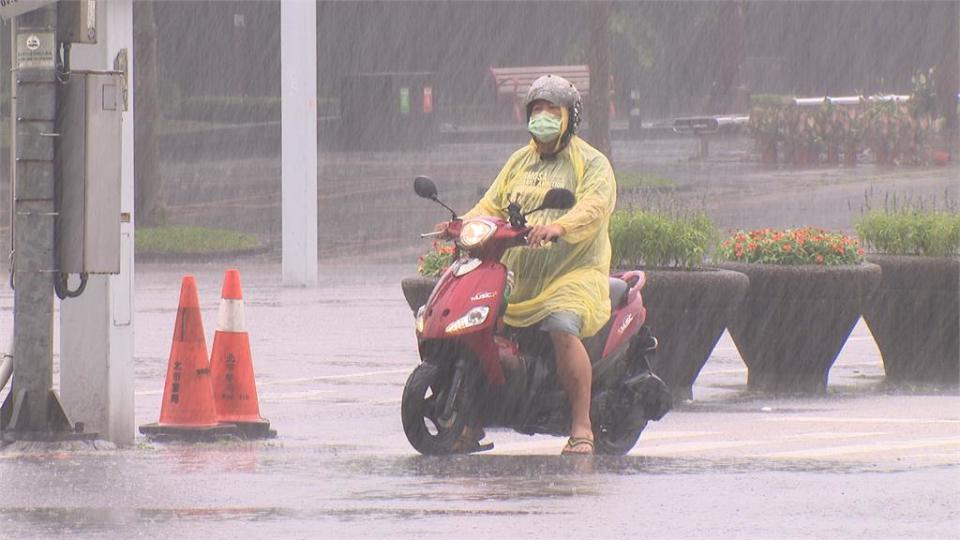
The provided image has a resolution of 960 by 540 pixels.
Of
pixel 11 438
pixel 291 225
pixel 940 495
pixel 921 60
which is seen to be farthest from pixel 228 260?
pixel 921 60

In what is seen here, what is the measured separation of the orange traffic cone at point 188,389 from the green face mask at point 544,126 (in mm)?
2007

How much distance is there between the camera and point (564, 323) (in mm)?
10633

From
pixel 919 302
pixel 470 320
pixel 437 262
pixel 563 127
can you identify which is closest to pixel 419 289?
pixel 437 262

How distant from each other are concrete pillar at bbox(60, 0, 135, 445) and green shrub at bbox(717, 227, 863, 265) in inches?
186

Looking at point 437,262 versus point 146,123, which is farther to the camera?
point 146,123

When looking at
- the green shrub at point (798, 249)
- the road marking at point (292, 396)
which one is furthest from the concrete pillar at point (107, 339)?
the green shrub at point (798, 249)

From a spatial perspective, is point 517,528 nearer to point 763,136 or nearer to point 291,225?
point 291,225

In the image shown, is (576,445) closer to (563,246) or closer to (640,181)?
(563,246)

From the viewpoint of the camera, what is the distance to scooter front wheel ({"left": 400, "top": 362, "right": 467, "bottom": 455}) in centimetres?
1051

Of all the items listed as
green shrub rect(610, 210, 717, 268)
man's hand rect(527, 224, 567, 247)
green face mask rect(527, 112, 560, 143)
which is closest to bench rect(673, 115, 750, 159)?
green shrub rect(610, 210, 717, 268)

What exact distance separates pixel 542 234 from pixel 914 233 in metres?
5.53

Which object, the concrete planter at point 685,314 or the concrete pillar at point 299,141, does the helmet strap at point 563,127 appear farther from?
the concrete pillar at point 299,141

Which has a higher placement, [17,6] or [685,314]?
[17,6]

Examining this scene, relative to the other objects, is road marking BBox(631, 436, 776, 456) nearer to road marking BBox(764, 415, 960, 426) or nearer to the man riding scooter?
the man riding scooter
